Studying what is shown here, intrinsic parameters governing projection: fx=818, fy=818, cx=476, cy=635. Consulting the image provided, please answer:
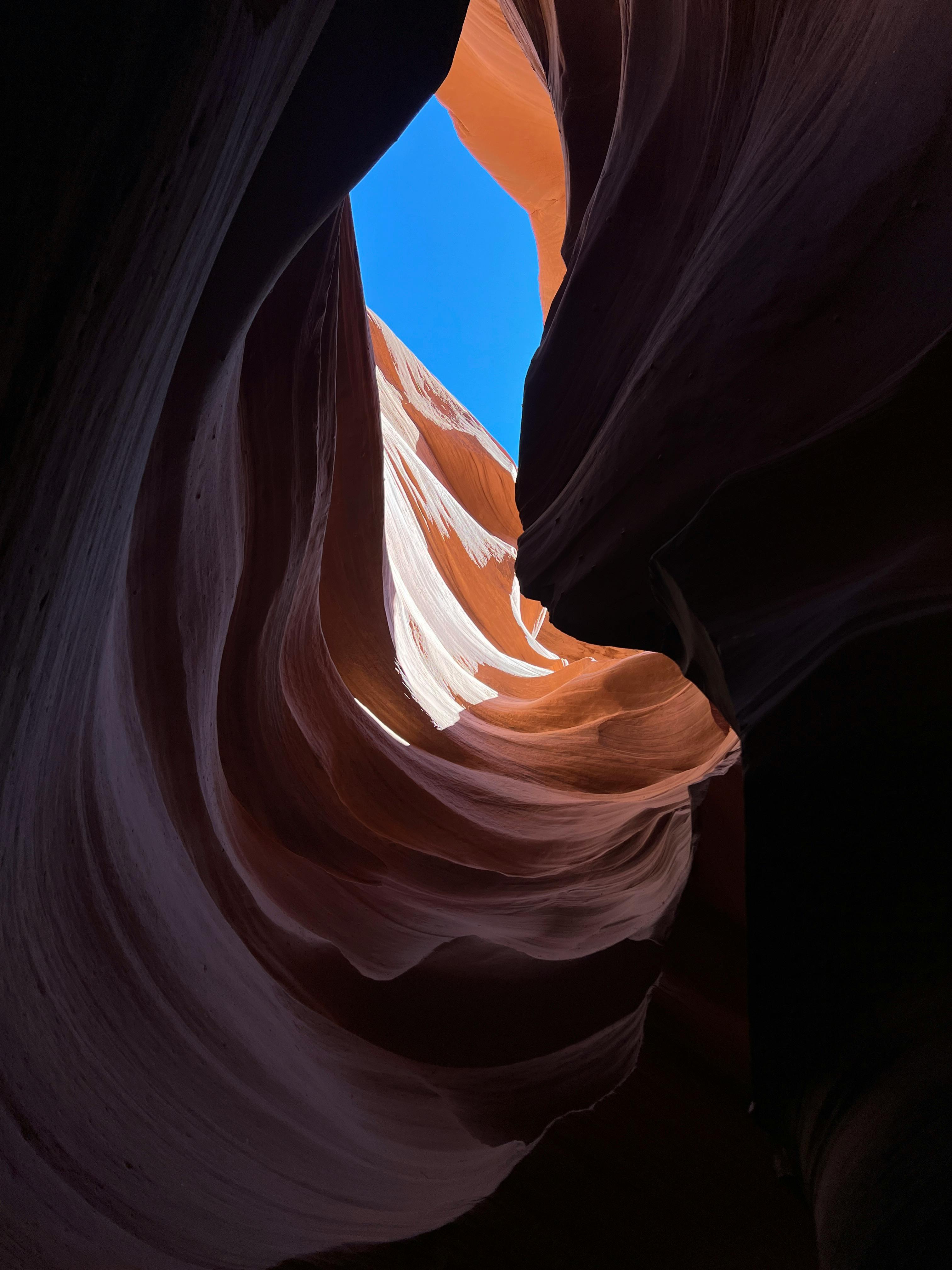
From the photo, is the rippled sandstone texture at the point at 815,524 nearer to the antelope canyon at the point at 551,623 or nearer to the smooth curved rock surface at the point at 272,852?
the antelope canyon at the point at 551,623

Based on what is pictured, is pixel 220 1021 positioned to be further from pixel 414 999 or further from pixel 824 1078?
pixel 824 1078

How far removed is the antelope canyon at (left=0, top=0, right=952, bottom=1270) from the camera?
1212 mm

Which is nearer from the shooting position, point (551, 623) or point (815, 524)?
point (815, 524)

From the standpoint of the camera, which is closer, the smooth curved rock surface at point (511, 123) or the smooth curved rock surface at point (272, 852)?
Result: the smooth curved rock surface at point (272, 852)

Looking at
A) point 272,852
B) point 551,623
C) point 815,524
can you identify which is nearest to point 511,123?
point 551,623

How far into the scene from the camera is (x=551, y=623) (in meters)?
2.87

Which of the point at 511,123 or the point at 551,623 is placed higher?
the point at 511,123

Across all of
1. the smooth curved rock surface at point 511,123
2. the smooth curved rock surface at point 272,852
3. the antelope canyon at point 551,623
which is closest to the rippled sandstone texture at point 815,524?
the antelope canyon at point 551,623

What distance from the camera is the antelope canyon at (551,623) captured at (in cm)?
121

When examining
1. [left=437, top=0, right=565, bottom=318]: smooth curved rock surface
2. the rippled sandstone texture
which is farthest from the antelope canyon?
[left=437, top=0, right=565, bottom=318]: smooth curved rock surface

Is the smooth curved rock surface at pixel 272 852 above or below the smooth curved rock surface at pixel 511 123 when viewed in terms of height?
below

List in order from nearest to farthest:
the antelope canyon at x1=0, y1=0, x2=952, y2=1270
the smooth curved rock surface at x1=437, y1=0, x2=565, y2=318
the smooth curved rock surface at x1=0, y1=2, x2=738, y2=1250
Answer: the antelope canyon at x1=0, y1=0, x2=952, y2=1270 → the smooth curved rock surface at x1=0, y1=2, x2=738, y2=1250 → the smooth curved rock surface at x1=437, y1=0, x2=565, y2=318

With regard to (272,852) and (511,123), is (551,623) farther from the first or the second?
(511,123)

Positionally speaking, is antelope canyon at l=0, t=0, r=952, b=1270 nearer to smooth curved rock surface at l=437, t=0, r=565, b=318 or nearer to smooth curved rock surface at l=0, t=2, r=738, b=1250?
smooth curved rock surface at l=0, t=2, r=738, b=1250
